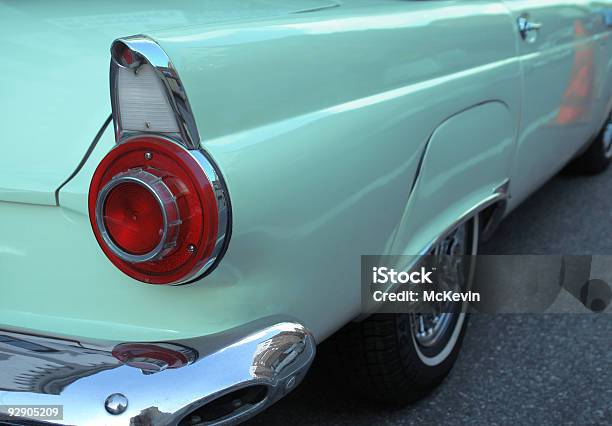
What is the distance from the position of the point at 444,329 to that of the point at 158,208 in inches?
58.2

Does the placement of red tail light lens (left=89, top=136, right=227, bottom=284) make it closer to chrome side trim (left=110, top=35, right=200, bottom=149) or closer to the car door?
chrome side trim (left=110, top=35, right=200, bottom=149)

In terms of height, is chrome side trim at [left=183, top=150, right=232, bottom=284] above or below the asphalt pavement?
above

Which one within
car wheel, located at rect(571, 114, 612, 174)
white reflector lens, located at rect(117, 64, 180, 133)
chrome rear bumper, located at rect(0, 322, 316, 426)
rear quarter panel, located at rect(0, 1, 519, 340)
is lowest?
car wheel, located at rect(571, 114, 612, 174)

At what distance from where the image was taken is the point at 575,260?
3424 millimetres

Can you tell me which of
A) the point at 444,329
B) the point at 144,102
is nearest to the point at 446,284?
the point at 444,329

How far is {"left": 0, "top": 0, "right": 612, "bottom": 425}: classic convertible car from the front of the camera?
148 cm

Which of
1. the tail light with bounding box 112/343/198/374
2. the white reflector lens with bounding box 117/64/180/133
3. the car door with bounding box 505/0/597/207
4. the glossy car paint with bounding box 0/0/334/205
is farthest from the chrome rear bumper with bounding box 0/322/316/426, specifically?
the car door with bounding box 505/0/597/207

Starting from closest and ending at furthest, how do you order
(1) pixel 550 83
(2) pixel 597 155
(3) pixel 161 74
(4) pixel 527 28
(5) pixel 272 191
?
(3) pixel 161 74 < (5) pixel 272 191 < (4) pixel 527 28 < (1) pixel 550 83 < (2) pixel 597 155

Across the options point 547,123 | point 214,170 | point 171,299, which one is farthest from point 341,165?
point 547,123

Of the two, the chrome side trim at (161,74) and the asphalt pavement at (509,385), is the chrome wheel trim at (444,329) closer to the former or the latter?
the asphalt pavement at (509,385)

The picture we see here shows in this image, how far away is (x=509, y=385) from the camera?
8.78 ft

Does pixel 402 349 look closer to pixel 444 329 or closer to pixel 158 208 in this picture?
pixel 444 329

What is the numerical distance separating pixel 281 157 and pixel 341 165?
7.8 inches

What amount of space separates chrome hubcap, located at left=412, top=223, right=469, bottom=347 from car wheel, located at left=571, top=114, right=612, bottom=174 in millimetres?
2465
